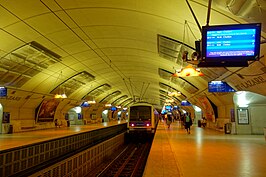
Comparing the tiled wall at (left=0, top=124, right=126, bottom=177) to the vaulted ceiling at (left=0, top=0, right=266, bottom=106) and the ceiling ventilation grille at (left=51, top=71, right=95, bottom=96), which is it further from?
the ceiling ventilation grille at (left=51, top=71, right=95, bottom=96)

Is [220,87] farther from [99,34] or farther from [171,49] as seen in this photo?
[99,34]

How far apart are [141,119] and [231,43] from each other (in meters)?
17.6

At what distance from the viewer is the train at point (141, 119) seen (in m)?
23.5

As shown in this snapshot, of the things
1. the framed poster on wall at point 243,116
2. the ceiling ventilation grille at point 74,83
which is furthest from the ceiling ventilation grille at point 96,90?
the framed poster on wall at point 243,116

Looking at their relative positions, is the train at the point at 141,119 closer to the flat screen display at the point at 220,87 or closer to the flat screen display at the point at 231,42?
the flat screen display at the point at 220,87

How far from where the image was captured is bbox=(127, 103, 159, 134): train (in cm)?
2348

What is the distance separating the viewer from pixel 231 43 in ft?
22.2

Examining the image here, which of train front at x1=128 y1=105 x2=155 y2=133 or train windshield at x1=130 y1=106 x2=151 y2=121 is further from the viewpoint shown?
train windshield at x1=130 y1=106 x2=151 y2=121

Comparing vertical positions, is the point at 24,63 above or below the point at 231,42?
above

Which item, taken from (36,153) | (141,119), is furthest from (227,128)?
(36,153)

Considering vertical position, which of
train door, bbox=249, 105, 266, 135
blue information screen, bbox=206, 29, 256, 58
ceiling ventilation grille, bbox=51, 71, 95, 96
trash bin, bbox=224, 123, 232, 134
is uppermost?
ceiling ventilation grille, bbox=51, 71, 95, 96

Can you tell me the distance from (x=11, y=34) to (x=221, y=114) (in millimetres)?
18365

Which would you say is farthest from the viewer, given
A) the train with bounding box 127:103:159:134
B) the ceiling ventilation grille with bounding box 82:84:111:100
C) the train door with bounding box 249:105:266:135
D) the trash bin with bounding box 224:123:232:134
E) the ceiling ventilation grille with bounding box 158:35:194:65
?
the ceiling ventilation grille with bounding box 82:84:111:100

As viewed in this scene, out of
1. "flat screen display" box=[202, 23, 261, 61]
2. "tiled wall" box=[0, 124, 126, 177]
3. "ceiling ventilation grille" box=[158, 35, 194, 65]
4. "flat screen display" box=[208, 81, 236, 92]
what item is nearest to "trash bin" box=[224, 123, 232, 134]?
"flat screen display" box=[208, 81, 236, 92]
